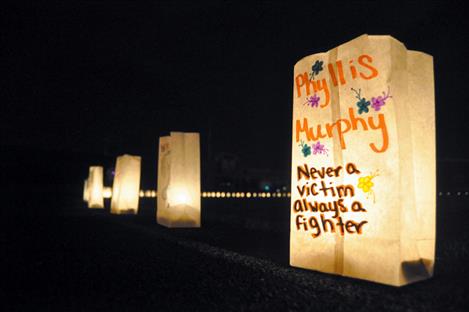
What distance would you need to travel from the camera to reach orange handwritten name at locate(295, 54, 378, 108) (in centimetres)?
370

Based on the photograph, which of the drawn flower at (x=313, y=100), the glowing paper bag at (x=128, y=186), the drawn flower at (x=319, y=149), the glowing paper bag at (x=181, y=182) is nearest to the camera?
the drawn flower at (x=319, y=149)

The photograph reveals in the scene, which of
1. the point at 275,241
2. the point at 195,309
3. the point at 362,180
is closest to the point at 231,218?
the point at 275,241

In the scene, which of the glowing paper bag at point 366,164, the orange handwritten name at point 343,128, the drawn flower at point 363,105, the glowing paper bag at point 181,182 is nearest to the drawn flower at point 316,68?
the glowing paper bag at point 366,164

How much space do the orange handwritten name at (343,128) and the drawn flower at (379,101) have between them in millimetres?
86

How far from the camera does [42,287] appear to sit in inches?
131

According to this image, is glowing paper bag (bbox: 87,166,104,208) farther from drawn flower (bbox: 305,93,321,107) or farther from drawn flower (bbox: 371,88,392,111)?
drawn flower (bbox: 371,88,392,111)

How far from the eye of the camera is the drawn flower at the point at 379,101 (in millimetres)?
3516

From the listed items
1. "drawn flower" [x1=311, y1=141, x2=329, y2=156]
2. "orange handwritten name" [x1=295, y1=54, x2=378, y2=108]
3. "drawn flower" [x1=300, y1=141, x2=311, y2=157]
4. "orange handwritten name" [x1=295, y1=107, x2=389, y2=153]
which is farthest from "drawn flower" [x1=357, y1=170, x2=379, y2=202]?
"orange handwritten name" [x1=295, y1=54, x2=378, y2=108]

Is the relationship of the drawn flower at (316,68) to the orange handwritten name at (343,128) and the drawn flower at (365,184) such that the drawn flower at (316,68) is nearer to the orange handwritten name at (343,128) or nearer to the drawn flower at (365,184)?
the orange handwritten name at (343,128)

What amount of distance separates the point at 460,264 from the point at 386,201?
1579mm

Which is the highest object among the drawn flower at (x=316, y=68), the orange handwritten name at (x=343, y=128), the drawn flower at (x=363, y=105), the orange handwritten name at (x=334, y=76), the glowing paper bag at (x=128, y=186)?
the drawn flower at (x=316, y=68)

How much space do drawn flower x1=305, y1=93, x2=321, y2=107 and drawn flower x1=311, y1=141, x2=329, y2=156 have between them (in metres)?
0.45

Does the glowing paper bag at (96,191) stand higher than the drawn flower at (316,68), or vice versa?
the drawn flower at (316,68)

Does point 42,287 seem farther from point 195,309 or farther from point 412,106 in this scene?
point 412,106
